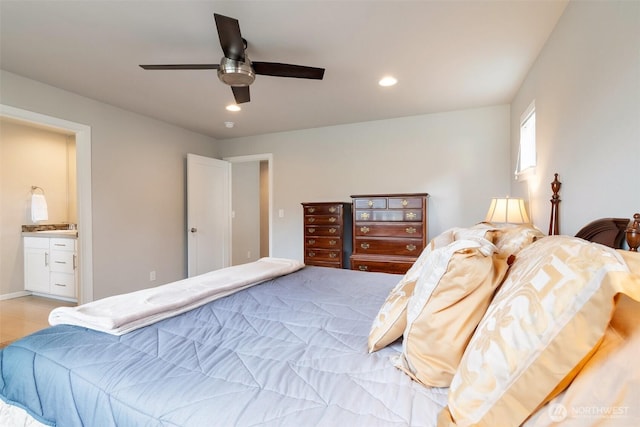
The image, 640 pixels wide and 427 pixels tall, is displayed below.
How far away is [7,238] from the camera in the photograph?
402 cm

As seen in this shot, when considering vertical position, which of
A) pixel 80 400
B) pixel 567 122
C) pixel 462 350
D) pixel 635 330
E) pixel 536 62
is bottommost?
pixel 80 400

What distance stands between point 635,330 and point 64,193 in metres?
6.31

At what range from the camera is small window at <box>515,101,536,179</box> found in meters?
2.50

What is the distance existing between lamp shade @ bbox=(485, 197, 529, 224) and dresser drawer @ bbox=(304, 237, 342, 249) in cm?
180

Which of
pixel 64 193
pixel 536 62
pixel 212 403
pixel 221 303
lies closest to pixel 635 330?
pixel 212 403

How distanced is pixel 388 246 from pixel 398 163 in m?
1.19

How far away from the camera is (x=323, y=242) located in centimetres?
378

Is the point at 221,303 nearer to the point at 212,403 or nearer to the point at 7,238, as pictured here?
the point at 212,403

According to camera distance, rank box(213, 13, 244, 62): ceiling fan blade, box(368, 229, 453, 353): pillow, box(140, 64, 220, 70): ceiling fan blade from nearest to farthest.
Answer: box(368, 229, 453, 353): pillow < box(213, 13, 244, 62): ceiling fan blade < box(140, 64, 220, 70): ceiling fan blade

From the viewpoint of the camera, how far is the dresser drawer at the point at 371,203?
3.41 meters

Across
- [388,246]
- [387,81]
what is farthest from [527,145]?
[388,246]

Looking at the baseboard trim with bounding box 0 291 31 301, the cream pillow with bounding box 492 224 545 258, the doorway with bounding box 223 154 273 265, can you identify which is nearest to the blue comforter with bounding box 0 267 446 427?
the cream pillow with bounding box 492 224 545 258

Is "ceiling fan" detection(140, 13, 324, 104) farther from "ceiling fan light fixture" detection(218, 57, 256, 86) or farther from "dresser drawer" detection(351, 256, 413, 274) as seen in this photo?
"dresser drawer" detection(351, 256, 413, 274)

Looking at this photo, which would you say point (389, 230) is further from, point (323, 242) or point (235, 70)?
point (235, 70)
